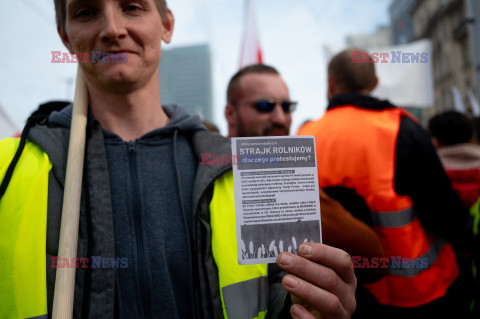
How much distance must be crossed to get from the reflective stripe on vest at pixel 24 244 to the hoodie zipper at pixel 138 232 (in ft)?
0.96

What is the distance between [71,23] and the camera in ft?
4.41

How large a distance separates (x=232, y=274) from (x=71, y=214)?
58cm

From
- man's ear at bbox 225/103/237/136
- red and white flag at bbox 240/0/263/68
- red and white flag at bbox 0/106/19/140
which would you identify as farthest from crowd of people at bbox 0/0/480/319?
red and white flag at bbox 240/0/263/68

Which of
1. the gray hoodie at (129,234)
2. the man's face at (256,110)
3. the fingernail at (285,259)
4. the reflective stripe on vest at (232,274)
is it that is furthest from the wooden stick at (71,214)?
the man's face at (256,110)

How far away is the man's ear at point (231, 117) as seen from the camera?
9.60 feet

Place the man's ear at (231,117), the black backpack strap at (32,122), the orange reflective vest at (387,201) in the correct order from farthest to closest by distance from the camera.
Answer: the man's ear at (231,117) < the orange reflective vest at (387,201) < the black backpack strap at (32,122)

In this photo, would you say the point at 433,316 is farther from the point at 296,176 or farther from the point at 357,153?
the point at 296,176

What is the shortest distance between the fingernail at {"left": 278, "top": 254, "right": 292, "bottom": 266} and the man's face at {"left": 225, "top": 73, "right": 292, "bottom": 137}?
1828mm

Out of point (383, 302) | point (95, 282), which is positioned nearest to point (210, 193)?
point (95, 282)

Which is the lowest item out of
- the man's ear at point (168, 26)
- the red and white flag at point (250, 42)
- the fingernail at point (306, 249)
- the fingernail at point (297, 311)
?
the fingernail at point (297, 311)

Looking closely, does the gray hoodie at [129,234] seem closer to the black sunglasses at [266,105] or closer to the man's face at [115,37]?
the man's face at [115,37]

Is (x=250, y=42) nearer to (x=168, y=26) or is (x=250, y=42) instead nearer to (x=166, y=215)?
(x=168, y=26)

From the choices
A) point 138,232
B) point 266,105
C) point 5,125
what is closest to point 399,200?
point 266,105

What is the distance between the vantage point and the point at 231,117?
116 inches
